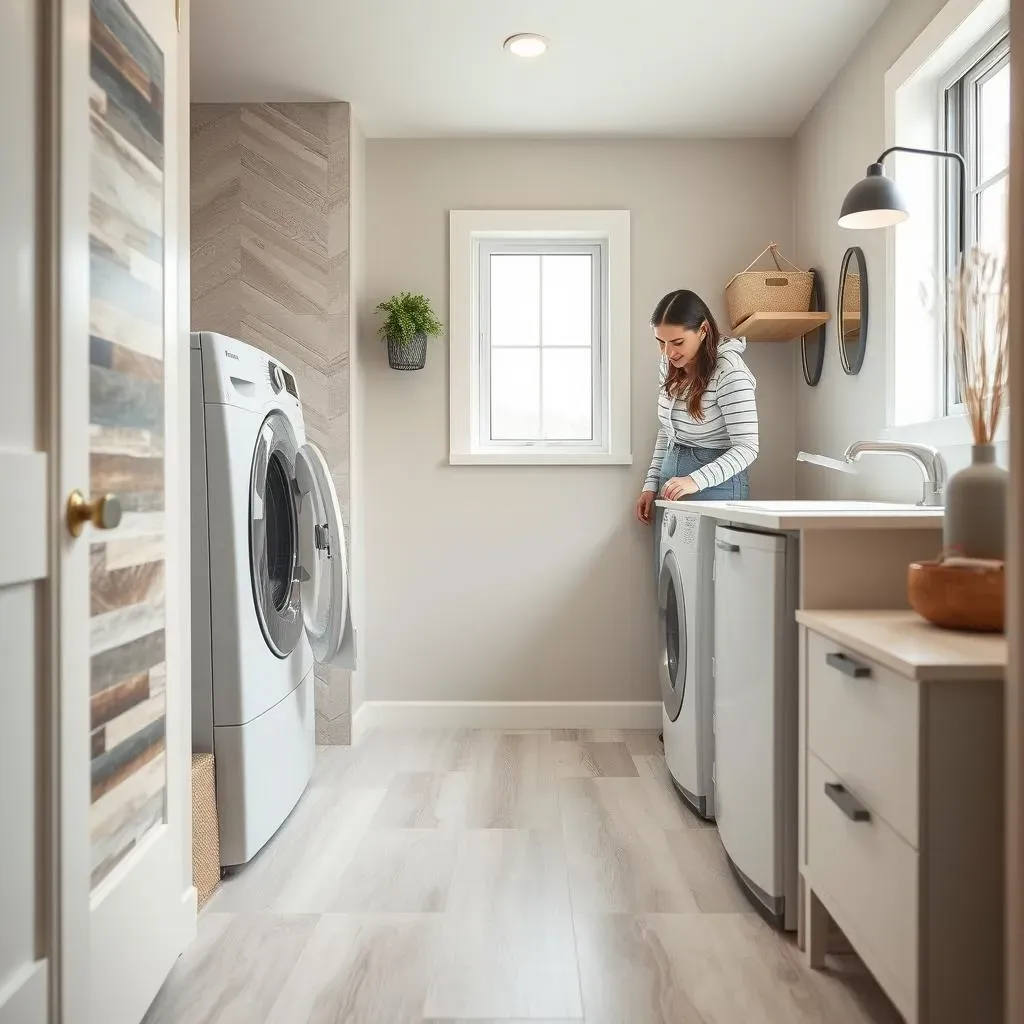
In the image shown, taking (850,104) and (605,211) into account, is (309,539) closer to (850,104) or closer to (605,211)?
(605,211)

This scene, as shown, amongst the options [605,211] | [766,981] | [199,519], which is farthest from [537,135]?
[766,981]

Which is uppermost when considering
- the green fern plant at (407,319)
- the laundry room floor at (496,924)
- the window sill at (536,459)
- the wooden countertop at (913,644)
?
the green fern plant at (407,319)

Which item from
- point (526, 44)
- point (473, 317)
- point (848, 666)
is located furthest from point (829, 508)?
point (473, 317)

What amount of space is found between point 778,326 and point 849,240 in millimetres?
396

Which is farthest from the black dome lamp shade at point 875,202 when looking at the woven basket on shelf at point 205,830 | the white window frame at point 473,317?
the woven basket on shelf at point 205,830

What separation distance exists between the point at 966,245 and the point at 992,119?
308 mm

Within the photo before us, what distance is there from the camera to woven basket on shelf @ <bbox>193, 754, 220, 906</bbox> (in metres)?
1.90

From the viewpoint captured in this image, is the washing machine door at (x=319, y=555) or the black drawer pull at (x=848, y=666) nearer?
the black drawer pull at (x=848, y=666)

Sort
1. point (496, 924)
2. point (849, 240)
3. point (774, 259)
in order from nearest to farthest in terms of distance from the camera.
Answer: point (496, 924) < point (849, 240) < point (774, 259)

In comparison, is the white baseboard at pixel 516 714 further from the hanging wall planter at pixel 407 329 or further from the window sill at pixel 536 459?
the hanging wall planter at pixel 407 329

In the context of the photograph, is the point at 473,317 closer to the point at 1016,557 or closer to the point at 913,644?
the point at 913,644

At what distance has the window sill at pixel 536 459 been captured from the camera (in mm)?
3400

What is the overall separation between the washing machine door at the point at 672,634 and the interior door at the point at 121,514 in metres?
1.41

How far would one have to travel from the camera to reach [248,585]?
6.95 feet
